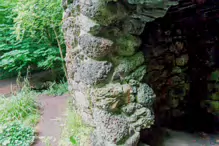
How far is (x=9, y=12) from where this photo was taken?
223 inches

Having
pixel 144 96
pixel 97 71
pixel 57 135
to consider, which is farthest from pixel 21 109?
pixel 144 96

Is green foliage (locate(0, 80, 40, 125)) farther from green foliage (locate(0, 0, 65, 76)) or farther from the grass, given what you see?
green foliage (locate(0, 0, 65, 76))

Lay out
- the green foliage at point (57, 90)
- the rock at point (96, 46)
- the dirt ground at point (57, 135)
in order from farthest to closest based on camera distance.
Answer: the green foliage at point (57, 90) < the dirt ground at point (57, 135) < the rock at point (96, 46)

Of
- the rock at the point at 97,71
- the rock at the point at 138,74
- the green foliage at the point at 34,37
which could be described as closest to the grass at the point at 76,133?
the rock at the point at 97,71

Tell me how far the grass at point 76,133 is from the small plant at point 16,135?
19.2 inches

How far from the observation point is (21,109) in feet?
12.1

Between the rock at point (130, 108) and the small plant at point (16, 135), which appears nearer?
the rock at point (130, 108)

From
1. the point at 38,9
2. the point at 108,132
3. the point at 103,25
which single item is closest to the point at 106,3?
the point at 103,25

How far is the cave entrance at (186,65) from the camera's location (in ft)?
10.2

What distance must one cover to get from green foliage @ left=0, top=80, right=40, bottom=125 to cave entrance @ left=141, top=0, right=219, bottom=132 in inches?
84.7

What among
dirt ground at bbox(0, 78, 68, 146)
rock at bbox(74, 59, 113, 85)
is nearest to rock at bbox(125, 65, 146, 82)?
rock at bbox(74, 59, 113, 85)

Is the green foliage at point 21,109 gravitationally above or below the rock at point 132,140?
below

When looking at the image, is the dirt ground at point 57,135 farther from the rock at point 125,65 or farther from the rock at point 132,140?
the rock at point 125,65

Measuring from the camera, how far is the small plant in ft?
9.33
